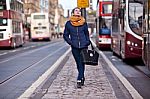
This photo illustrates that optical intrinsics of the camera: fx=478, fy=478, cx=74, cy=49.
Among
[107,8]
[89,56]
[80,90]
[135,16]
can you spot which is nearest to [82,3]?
[135,16]

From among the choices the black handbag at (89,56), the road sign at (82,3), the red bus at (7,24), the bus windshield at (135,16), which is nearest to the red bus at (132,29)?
the bus windshield at (135,16)

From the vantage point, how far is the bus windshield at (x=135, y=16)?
2173 cm

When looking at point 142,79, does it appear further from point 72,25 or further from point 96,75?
point 72,25

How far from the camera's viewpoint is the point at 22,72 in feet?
59.8

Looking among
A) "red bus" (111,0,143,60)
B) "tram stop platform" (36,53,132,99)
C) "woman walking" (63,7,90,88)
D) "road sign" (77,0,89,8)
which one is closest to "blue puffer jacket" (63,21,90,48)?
"woman walking" (63,7,90,88)

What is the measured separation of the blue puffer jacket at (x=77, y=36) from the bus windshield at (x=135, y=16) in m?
9.47

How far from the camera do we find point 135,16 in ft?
71.8

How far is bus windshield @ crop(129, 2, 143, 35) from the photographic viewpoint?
21.7 m

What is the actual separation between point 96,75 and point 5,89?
13.9 feet

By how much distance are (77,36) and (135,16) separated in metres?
9.88

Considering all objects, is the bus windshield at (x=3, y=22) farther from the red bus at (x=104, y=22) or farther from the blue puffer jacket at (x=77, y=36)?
the blue puffer jacket at (x=77, y=36)

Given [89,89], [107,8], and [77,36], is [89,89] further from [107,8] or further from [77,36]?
[107,8]

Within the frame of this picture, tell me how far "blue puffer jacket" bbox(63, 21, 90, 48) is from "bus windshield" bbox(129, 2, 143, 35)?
373 inches

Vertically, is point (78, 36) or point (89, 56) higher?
point (78, 36)
